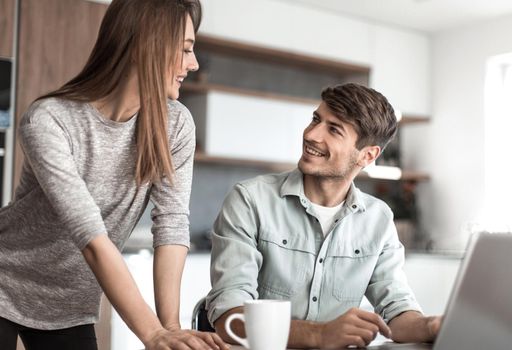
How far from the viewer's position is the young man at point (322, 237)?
173 cm

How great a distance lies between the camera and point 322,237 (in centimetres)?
187

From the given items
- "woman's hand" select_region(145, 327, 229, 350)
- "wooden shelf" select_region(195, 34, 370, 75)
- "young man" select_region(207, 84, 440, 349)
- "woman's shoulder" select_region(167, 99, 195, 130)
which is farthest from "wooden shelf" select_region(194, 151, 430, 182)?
"woman's hand" select_region(145, 327, 229, 350)

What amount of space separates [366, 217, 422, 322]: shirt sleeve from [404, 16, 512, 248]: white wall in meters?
3.46

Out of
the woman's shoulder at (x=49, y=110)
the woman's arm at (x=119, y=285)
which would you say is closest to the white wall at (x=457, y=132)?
the woman's shoulder at (x=49, y=110)

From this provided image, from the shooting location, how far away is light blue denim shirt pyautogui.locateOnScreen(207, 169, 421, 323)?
6.02ft

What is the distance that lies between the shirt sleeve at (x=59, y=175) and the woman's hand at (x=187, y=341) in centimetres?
22

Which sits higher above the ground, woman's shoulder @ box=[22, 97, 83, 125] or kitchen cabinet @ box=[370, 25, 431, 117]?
kitchen cabinet @ box=[370, 25, 431, 117]

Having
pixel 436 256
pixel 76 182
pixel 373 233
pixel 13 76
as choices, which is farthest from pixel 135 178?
pixel 436 256

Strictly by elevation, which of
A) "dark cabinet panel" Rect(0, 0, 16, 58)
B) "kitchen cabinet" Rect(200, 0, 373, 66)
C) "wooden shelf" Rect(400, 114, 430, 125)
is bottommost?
"wooden shelf" Rect(400, 114, 430, 125)

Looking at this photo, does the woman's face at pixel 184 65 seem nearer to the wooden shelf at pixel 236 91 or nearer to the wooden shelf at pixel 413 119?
the wooden shelf at pixel 236 91

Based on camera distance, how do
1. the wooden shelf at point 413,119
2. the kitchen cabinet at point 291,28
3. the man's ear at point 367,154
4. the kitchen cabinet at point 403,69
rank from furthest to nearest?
the wooden shelf at point 413,119 → the kitchen cabinet at point 403,69 → the kitchen cabinet at point 291,28 → the man's ear at point 367,154

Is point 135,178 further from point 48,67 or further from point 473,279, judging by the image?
point 48,67

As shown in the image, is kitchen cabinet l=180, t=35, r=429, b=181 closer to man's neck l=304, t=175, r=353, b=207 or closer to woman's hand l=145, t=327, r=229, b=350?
man's neck l=304, t=175, r=353, b=207

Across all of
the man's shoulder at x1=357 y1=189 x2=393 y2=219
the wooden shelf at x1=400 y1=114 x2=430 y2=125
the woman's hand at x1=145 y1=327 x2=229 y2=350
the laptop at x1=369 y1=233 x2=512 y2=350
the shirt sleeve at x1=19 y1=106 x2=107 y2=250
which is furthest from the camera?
the wooden shelf at x1=400 y1=114 x2=430 y2=125
